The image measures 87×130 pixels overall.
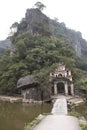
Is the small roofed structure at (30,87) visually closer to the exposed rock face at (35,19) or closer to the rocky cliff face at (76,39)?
the exposed rock face at (35,19)

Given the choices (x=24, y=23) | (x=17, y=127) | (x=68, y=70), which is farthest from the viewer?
(x=24, y=23)

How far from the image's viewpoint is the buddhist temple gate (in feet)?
93.6

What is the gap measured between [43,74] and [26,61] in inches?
293

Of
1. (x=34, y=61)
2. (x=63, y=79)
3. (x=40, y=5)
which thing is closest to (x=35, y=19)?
(x=40, y=5)

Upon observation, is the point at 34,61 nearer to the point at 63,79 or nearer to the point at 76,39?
the point at 63,79

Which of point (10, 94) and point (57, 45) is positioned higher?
point (57, 45)

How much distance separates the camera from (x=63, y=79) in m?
28.6

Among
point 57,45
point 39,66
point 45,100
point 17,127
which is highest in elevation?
point 57,45

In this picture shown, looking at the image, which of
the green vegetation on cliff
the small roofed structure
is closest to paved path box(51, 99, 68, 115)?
the green vegetation on cliff

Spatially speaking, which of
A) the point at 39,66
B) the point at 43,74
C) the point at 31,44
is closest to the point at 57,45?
the point at 31,44

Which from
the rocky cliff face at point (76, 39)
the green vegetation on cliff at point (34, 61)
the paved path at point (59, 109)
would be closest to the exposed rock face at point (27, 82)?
the green vegetation on cliff at point (34, 61)

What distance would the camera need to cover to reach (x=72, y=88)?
28625 millimetres

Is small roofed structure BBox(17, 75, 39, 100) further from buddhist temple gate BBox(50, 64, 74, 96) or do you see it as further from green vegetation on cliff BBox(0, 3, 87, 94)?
buddhist temple gate BBox(50, 64, 74, 96)

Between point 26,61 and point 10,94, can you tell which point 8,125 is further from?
point 26,61
